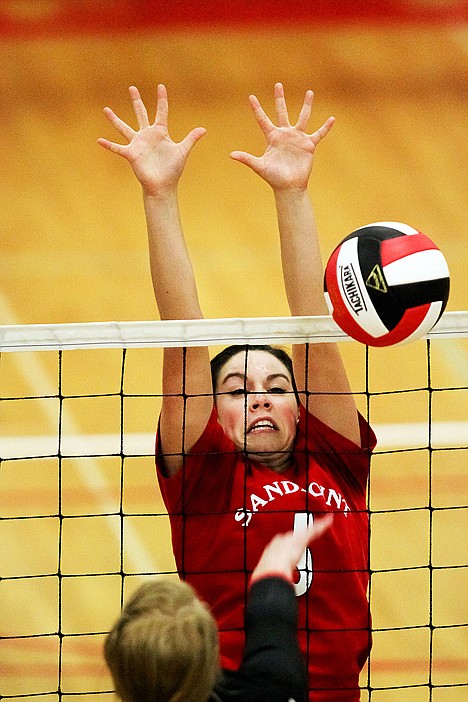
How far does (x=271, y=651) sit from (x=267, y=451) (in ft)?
2.88

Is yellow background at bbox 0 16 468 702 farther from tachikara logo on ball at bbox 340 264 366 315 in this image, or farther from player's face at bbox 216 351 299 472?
tachikara logo on ball at bbox 340 264 366 315

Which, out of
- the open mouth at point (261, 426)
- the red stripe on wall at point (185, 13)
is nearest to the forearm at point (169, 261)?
the open mouth at point (261, 426)

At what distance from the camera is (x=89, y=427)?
459cm

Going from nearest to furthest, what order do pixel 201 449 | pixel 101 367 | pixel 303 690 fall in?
pixel 303 690 < pixel 201 449 < pixel 101 367

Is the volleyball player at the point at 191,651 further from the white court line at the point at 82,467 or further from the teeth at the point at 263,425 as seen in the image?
the white court line at the point at 82,467

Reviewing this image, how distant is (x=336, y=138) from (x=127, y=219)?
1212 millimetres

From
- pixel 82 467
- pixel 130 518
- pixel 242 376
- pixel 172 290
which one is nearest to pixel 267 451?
pixel 242 376

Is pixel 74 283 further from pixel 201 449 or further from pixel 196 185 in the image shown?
pixel 201 449

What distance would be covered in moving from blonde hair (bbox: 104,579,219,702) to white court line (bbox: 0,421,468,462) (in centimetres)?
276

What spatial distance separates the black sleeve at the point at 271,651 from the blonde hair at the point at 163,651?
0.45ft

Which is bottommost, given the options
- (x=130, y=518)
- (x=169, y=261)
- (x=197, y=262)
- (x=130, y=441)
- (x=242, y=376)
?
(x=130, y=518)

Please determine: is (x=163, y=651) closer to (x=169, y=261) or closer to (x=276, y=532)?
(x=276, y=532)

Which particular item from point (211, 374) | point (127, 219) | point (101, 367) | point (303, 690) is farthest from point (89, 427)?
point (303, 690)

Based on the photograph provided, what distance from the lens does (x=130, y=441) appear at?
4516 millimetres
